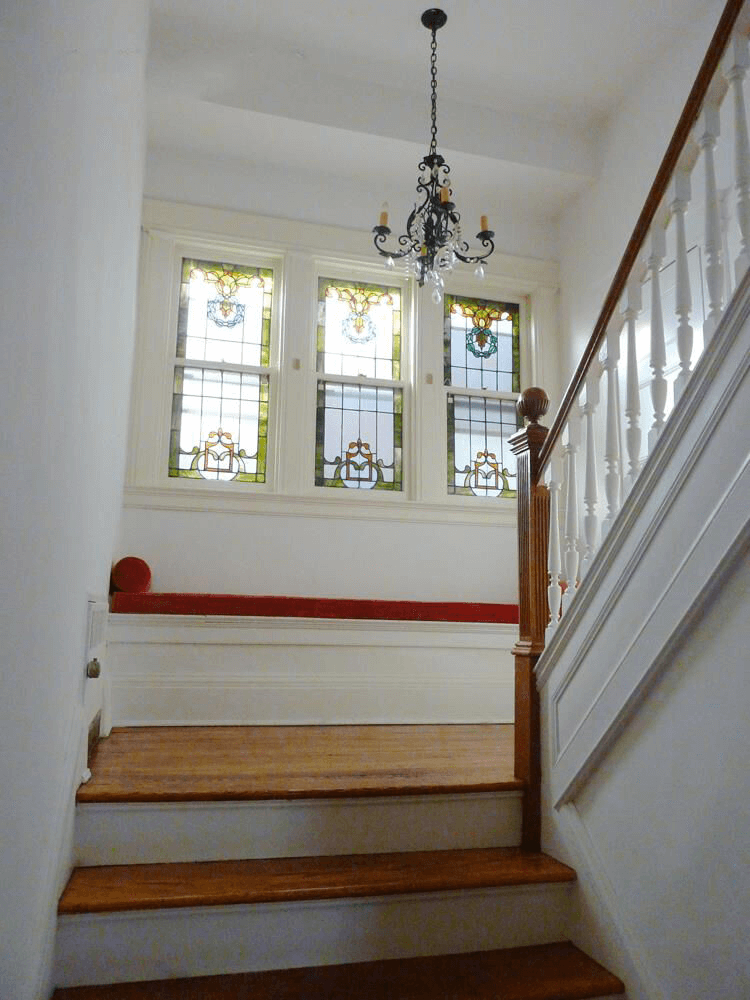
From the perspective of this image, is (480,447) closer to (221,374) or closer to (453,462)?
(453,462)

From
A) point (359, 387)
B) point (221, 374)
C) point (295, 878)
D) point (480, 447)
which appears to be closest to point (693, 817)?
point (295, 878)

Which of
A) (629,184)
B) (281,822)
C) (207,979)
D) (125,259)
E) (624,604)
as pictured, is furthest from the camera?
(629,184)

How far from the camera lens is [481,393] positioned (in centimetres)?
506

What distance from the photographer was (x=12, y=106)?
1.07 meters

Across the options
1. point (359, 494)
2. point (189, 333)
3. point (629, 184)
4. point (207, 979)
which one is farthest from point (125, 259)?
point (629, 184)

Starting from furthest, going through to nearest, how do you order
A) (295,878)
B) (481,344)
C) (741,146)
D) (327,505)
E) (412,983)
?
(481,344), (327,505), (295,878), (412,983), (741,146)

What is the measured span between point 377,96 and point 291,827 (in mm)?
A: 4097

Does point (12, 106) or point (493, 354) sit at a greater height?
point (493, 354)

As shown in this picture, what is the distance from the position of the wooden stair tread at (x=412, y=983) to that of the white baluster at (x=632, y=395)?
1236 millimetres

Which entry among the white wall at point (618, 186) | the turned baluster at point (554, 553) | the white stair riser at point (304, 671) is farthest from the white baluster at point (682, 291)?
the white wall at point (618, 186)

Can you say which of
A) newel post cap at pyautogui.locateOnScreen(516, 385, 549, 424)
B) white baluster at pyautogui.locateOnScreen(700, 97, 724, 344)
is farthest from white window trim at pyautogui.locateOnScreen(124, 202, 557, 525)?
white baluster at pyautogui.locateOnScreen(700, 97, 724, 344)

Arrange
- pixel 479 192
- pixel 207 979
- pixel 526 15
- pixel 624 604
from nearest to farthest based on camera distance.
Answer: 1. pixel 207 979
2. pixel 624 604
3. pixel 526 15
4. pixel 479 192

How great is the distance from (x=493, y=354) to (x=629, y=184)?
1323mm

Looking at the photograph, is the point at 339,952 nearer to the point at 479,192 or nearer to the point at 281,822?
the point at 281,822
